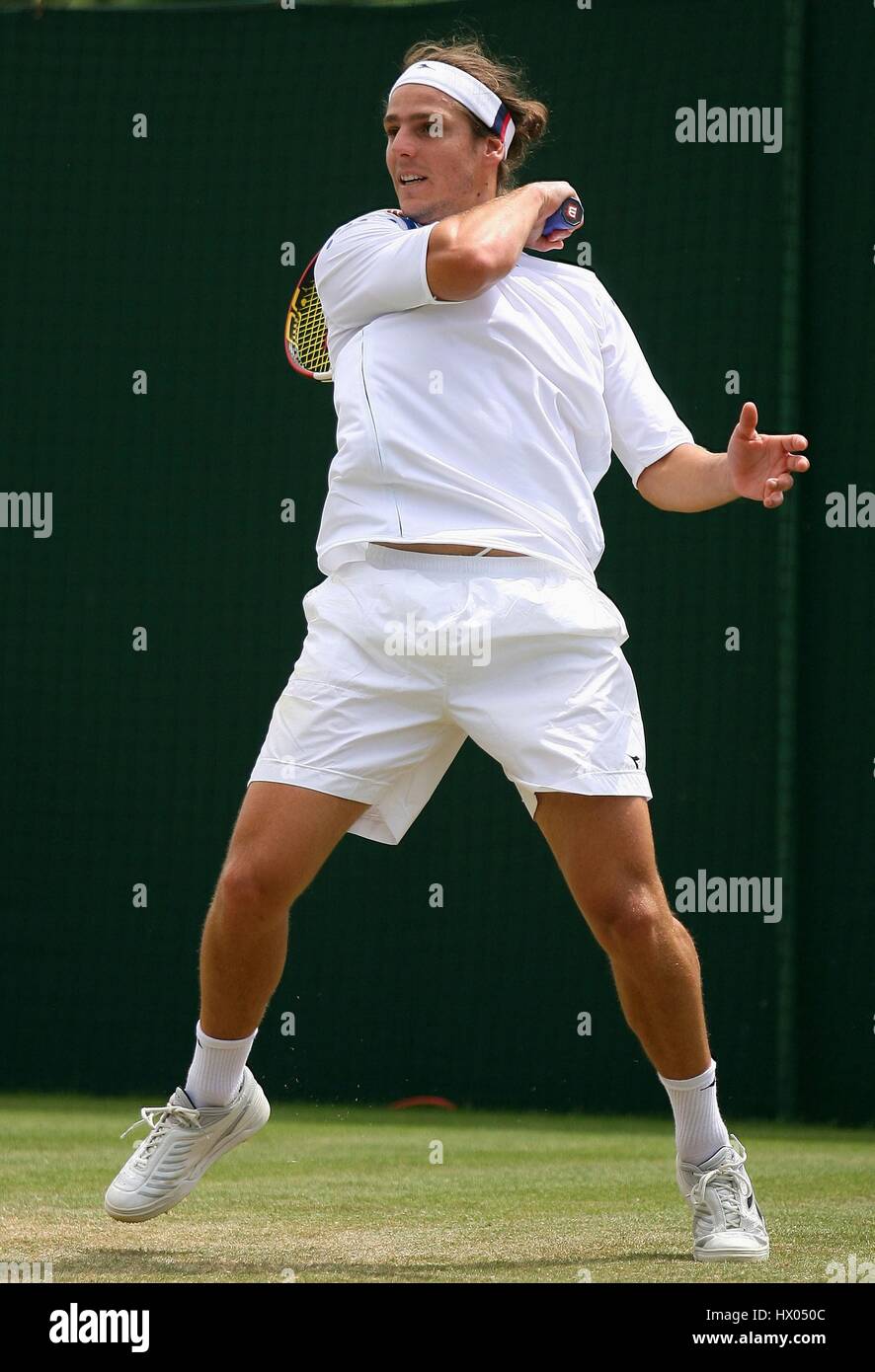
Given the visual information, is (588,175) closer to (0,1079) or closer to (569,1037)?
(569,1037)

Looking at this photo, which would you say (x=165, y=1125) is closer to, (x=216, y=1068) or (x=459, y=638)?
(x=216, y=1068)

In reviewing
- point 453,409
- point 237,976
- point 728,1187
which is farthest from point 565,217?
point 728,1187

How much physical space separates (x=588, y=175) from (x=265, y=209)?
937 mm

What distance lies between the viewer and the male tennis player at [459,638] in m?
3.10

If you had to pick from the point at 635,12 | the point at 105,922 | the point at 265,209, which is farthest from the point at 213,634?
the point at 635,12

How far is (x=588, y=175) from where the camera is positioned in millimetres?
5570

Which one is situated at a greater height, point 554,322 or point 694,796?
point 554,322

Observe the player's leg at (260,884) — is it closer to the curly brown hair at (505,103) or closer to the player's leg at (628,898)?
the player's leg at (628,898)

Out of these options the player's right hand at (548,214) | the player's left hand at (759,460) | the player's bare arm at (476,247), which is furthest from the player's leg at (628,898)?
the player's right hand at (548,214)

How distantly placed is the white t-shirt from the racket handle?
82 millimetres

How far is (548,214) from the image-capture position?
334 cm

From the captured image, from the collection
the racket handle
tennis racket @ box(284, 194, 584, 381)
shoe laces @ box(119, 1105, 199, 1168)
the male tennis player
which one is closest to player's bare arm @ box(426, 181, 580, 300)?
the male tennis player
